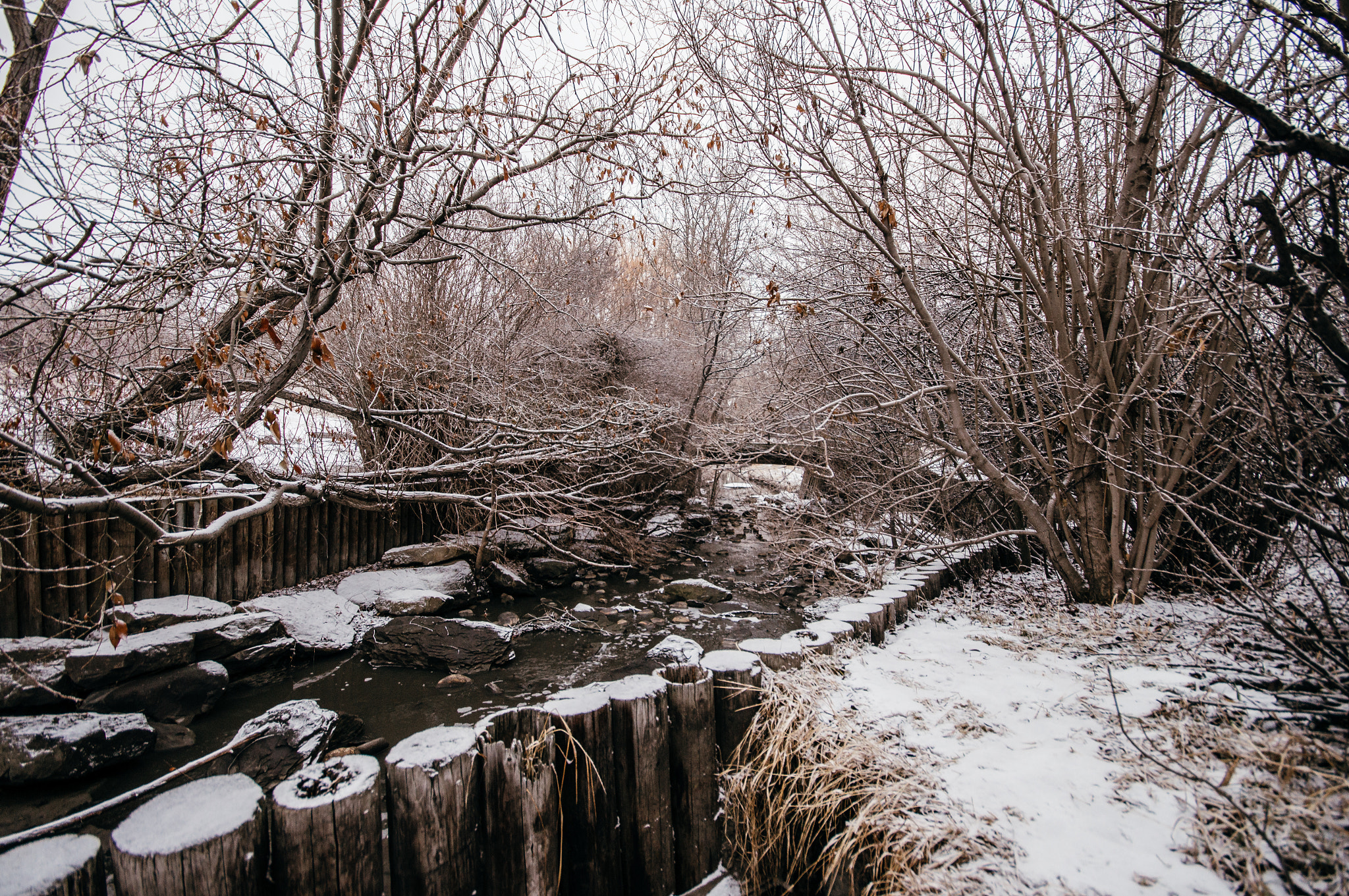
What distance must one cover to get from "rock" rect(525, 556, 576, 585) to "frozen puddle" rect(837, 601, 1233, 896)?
5781 mm

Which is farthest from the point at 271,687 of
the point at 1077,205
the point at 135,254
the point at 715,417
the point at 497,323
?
the point at 715,417

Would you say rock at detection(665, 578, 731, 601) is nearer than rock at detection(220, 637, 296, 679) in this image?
No

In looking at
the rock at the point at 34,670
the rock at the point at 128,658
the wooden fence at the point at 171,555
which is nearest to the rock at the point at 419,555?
the wooden fence at the point at 171,555

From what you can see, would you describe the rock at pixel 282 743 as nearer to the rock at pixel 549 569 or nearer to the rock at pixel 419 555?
the rock at pixel 419 555

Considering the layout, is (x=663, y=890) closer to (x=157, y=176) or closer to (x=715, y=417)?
(x=157, y=176)

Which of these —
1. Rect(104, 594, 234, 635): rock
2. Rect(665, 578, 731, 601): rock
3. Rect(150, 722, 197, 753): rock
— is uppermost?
Rect(104, 594, 234, 635): rock

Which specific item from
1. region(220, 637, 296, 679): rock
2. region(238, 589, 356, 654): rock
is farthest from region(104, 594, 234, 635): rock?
region(220, 637, 296, 679): rock

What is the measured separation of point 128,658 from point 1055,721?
241 inches

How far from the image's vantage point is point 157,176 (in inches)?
144

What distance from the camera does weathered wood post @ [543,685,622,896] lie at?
6.94 feet

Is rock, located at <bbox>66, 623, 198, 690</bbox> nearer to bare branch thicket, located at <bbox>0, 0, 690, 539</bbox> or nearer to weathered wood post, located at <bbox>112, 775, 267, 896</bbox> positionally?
bare branch thicket, located at <bbox>0, 0, 690, 539</bbox>

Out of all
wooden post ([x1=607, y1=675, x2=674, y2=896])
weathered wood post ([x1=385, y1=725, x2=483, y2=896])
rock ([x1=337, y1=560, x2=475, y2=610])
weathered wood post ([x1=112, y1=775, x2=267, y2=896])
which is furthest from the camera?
rock ([x1=337, y1=560, x2=475, y2=610])

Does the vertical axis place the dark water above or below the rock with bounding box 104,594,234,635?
below

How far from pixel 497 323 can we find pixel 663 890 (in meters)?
8.12
